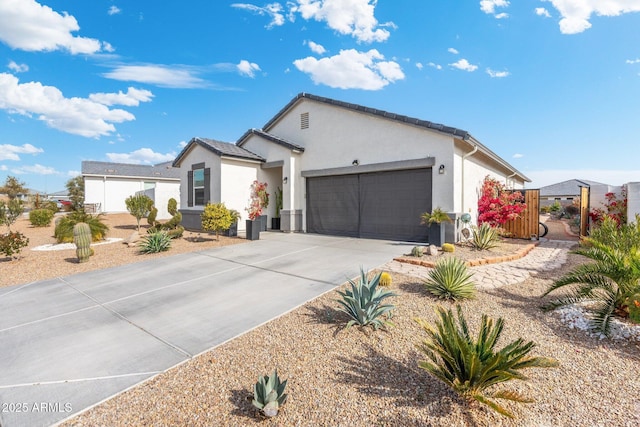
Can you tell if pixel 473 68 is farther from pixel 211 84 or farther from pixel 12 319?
pixel 12 319

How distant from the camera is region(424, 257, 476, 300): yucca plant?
4.70 m

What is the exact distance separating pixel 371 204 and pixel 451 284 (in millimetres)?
6964

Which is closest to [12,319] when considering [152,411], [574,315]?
[152,411]

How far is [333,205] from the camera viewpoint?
41.4 feet

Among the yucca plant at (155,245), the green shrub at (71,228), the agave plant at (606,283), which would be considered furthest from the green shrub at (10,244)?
the agave plant at (606,283)

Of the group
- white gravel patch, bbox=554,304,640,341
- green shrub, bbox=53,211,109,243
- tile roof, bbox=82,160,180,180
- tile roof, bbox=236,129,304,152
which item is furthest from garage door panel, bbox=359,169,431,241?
tile roof, bbox=82,160,180,180

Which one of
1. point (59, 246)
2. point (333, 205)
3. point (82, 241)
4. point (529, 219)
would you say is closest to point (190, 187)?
point (59, 246)

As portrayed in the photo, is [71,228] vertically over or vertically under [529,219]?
under

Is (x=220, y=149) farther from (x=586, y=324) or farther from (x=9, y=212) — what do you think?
(x=586, y=324)

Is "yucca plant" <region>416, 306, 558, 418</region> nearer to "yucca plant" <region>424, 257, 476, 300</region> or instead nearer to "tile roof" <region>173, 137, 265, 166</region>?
"yucca plant" <region>424, 257, 476, 300</region>

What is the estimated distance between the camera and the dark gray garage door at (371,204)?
1034cm

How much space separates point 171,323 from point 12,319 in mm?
2759

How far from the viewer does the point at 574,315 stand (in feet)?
13.4

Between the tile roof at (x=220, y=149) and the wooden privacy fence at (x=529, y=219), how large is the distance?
12.2 m
